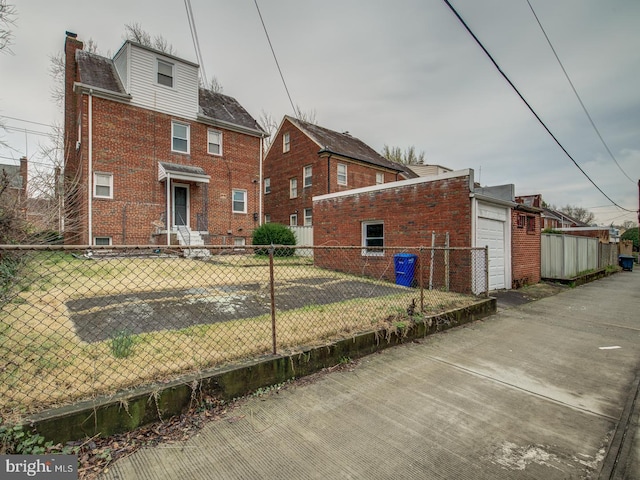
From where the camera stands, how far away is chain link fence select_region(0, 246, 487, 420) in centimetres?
269

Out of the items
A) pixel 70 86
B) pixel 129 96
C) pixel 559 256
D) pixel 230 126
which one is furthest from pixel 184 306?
pixel 70 86

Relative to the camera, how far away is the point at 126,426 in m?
2.41

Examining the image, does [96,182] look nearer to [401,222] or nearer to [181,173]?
[181,173]

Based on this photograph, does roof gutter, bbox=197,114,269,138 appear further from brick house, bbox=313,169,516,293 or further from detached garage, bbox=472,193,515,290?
detached garage, bbox=472,193,515,290

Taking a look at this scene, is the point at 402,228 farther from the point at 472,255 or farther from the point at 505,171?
the point at 505,171

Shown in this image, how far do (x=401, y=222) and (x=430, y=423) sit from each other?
7.57m

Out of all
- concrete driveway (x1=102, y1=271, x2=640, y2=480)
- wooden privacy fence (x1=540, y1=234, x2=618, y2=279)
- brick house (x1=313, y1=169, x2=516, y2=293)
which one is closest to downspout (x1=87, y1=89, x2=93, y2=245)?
brick house (x1=313, y1=169, x2=516, y2=293)

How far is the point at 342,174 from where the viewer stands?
68.6 ft

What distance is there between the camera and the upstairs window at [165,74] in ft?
48.6

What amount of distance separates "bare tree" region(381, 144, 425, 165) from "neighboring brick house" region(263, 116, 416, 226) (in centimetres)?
1122

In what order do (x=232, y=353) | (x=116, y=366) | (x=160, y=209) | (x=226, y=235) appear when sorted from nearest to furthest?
(x=116, y=366)
(x=232, y=353)
(x=160, y=209)
(x=226, y=235)

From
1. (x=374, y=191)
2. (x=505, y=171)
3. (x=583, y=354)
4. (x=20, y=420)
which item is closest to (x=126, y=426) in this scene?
(x=20, y=420)

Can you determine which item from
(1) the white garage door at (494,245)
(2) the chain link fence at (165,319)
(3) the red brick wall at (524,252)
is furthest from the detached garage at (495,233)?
(2) the chain link fence at (165,319)

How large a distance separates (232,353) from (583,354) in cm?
490
